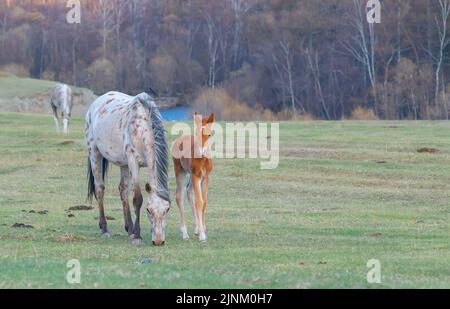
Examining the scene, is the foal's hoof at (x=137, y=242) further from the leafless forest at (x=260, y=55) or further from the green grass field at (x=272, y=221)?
the leafless forest at (x=260, y=55)

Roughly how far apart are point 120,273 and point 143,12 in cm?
7691

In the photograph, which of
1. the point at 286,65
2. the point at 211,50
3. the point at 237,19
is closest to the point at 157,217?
the point at 286,65

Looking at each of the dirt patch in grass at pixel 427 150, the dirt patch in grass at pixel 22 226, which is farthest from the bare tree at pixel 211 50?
the dirt patch in grass at pixel 22 226

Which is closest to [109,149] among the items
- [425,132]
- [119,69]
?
[425,132]

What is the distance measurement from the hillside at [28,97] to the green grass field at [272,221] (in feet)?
72.3

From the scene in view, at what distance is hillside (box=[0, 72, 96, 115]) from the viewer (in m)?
→ 58.9

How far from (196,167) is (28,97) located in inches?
1837

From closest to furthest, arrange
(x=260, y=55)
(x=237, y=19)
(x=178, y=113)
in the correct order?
(x=178, y=113) → (x=260, y=55) → (x=237, y=19)

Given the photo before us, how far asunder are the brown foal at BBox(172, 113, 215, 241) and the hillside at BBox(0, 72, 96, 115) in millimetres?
43126

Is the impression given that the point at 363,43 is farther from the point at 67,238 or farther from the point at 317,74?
the point at 67,238

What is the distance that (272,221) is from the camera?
18.1 metres

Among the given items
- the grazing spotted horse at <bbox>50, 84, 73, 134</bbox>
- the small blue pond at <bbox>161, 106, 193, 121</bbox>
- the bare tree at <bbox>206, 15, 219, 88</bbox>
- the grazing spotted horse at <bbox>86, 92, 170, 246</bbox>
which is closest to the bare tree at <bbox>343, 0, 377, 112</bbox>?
the bare tree at <bbox>206, 15, 219, 88</bbox>

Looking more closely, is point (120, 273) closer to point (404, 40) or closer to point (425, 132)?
point (425, 132)
